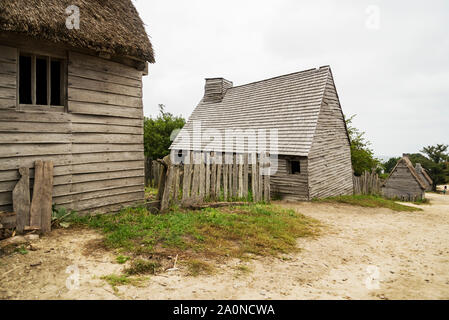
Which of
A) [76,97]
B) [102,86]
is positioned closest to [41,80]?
[76,97]

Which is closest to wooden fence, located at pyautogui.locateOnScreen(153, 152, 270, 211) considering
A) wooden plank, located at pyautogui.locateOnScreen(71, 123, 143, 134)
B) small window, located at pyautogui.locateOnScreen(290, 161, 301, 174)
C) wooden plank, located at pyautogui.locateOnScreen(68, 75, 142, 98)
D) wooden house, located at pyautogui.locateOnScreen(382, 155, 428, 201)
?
wooden plank, located at pyautogui.locateOnScreen(71, 123, 143, 134)

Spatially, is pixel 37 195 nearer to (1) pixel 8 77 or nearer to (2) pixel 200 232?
(1) pixel 8 77

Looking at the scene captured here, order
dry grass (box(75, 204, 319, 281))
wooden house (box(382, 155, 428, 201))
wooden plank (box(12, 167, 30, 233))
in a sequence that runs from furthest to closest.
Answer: wooden house (box(382, 155, 428, 201)) < wooden plank (box(12, 167, 30, 233)) < dry grass (box(75, 204, 319, 281))

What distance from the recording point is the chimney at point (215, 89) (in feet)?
69.9

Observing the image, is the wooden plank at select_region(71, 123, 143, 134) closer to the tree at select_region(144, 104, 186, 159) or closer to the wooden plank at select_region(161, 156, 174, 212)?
the wooden plank at select_region(161, 156, 174, 212)

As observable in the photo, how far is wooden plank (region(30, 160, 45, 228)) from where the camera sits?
5.00m

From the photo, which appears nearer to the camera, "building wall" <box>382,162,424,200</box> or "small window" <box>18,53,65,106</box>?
"small window" <box>18,53,65,106</box>

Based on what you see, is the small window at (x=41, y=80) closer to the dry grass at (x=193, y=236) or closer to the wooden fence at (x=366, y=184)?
the dry grass at (x=193, y=236)

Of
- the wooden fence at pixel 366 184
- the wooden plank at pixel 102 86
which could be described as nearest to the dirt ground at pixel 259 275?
the wooden plank at pixel 102 86

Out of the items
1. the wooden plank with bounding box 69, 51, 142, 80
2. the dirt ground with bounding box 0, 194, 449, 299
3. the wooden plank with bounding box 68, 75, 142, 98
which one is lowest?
the dirt ground with bounding box 0, 194, 449, 299

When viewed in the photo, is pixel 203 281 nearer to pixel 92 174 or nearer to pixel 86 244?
pixel 86 244

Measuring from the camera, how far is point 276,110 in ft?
52.2

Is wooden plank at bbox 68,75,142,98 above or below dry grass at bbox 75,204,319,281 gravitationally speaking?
above

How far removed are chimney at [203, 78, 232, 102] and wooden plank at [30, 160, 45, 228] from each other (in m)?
17.0
